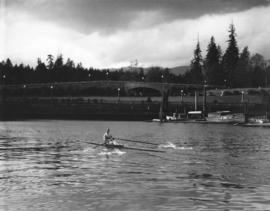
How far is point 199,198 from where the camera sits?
36.3m

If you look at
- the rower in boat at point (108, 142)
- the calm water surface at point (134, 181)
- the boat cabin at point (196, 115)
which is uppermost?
the boat cabin at point (196, 115)

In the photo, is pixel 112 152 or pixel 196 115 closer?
pixel 112 152

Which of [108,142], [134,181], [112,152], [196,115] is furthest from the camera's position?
[196,115]

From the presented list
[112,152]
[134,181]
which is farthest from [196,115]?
[134,181]

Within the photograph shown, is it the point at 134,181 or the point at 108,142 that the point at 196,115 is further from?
the point at 134,181

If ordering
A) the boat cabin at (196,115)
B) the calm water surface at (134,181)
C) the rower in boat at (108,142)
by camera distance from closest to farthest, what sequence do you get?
the calm water surface at (134,181) → the rower in boat at (108,142) → the boat cabin at (196,115)

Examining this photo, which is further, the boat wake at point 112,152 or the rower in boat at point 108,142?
the rower in boat at point 108,142

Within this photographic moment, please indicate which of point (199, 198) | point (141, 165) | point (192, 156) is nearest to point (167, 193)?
point (199, 198)

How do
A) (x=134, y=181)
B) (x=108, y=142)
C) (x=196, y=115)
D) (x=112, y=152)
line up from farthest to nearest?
1. (x=196, y=115)
2. (x=108, y=142)
3. (x=112, y=152)
4. (x=134, y=181)

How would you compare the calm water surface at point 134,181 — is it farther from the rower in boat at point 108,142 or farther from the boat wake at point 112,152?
the rower in boat at point 108,142

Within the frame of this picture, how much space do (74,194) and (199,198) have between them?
27.0ft

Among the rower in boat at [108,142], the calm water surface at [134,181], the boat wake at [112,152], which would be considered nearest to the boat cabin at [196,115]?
the rower in boat at [108,142]

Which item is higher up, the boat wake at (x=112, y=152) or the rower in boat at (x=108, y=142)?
the rower in boat at (x=108, y=142)

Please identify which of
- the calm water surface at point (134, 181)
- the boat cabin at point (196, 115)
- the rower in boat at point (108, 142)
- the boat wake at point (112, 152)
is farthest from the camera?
the boat cabin at point (196, 115)
